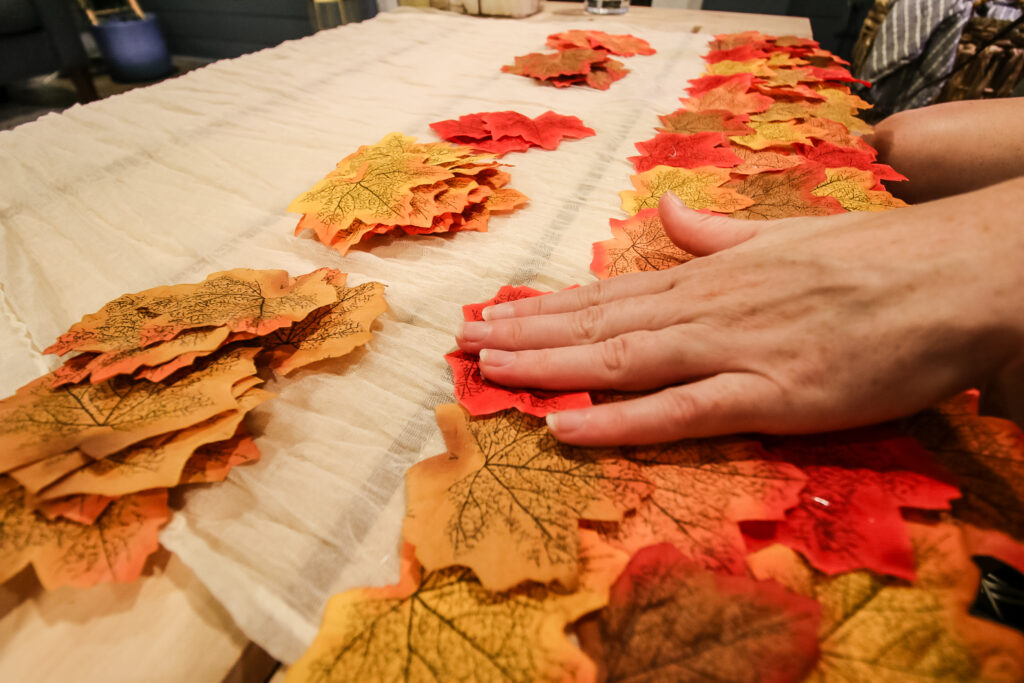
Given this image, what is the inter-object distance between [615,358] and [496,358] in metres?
0.13

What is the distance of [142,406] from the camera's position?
0.49m

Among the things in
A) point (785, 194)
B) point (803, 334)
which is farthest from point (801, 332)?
point (785, 194)

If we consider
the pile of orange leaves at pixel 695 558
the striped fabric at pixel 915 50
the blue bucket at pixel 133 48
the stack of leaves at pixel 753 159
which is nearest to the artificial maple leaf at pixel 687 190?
the stack of leaves at pixel 753 159

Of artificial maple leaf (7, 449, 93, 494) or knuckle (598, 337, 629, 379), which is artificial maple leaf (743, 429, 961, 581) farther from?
artificial maple leaf (7, 449, 93, 494)

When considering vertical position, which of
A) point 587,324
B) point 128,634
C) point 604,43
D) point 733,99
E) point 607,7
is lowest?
point 128,634

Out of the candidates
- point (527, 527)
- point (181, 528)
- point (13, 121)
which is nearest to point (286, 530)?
point (181, 528)

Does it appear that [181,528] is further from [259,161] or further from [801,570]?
[259,161]

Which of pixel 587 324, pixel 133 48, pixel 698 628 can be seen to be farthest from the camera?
pixel 133 48

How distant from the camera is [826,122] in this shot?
1.10 m

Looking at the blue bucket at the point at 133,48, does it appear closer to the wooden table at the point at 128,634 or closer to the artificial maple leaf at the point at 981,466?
the wooden table at the point at 128,634

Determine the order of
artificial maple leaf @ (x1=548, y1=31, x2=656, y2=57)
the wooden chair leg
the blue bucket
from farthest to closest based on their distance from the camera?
the blue bucket → the wooden chair leg → artificial maple leaf @ (x1=548, y1=31, x2=656, y2=57)

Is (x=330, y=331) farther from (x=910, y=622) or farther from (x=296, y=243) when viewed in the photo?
(x=910, y=622)

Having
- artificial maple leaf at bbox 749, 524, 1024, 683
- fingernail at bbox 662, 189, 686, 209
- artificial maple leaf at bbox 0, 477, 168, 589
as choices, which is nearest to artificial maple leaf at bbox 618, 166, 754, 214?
fingernail at bbox 662, 189, 686, 209

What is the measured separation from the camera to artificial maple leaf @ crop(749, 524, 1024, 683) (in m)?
0.32
